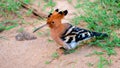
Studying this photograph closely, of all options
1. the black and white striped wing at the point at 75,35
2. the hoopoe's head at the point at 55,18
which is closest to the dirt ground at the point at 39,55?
the black and white striped wing at the point at 75,35

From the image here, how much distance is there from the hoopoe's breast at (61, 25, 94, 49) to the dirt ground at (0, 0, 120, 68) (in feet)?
0.55

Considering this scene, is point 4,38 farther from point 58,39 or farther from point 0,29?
point 58,39

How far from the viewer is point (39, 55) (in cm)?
546

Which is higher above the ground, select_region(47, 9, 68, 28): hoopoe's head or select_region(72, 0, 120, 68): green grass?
select_region(47, 9, 68, 28): hoopoe's head

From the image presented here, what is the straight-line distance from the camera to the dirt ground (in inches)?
202

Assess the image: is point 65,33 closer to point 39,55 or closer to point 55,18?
point 55,18

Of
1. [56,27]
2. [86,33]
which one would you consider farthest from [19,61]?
[86,33]

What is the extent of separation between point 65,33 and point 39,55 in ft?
1.78

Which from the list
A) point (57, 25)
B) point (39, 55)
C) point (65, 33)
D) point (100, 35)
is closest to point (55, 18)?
point (57, 25)

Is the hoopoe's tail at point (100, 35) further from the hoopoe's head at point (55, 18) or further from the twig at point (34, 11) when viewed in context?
the twig at point (34, 11)

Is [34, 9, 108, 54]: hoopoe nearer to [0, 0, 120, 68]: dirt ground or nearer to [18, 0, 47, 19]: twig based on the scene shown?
[0, 0, 120, 68]: dirt ground

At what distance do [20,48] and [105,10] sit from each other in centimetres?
198

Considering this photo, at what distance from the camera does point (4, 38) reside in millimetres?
6098

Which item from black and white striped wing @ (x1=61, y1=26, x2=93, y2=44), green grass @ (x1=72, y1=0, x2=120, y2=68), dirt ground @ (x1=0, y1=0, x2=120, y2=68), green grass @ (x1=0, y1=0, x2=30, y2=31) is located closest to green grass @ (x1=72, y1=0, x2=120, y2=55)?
green grass @ (x1=72, y1=0, x2=120, y2=68)
